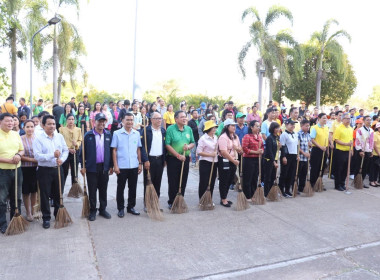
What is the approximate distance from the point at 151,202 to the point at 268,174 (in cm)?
272

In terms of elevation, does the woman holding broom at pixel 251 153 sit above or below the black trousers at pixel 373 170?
above

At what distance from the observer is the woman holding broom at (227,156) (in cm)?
652

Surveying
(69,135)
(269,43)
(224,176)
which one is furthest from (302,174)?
(269,43)

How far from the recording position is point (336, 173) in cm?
858

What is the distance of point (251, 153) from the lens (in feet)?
22.6

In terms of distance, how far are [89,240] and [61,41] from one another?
18.2 meters

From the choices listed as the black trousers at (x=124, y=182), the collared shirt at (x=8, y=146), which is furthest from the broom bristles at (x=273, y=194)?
the collared shirt at (x=8, y=146)

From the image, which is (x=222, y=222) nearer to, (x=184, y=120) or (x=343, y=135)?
(x=184, y=120)

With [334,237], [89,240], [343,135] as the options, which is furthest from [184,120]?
[343,135]

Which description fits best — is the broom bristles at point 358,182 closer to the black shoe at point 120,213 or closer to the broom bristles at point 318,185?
the broom bristles at point 318,185

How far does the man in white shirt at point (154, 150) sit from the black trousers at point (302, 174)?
11.3 ft

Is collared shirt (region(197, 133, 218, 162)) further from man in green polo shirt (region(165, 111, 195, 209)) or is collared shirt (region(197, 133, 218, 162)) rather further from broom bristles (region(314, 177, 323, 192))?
broom bristles (region(314, 177, 323, 192))

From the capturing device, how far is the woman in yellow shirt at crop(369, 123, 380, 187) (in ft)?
29.9

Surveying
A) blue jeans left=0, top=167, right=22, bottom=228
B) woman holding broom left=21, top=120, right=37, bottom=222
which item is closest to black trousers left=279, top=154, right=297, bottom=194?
woman holding broom left=21, top=120, right=37, bottom=222
